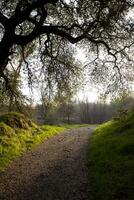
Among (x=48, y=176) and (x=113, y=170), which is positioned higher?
(x=113, y=170)

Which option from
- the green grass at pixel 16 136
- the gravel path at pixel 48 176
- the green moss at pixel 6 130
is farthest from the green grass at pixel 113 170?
the green moss at pixel 6 130

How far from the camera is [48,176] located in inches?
695

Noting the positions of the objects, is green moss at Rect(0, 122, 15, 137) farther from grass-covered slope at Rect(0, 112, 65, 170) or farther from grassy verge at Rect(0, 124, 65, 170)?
grassy verge at Rect(0, 124, 65, 170)

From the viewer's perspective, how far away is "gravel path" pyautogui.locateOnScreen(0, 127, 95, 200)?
1477 centimetres

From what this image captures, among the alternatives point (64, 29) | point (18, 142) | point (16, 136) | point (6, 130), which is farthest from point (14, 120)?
point (64, 29)

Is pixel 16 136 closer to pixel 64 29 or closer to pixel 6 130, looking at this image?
pixel 6 130

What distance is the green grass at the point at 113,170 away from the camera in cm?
1350

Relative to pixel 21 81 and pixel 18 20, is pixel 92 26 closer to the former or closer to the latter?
pixel 18 20

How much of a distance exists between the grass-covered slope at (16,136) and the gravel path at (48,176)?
792 mm

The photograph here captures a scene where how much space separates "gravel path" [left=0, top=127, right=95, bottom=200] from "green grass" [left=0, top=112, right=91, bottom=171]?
0.75m

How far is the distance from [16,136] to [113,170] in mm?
13369

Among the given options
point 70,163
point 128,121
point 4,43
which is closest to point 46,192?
point 70,163

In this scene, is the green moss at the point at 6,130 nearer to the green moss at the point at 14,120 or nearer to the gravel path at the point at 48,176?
the green moss at the point at 14,120

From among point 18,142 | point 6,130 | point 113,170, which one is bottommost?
point 113,170
